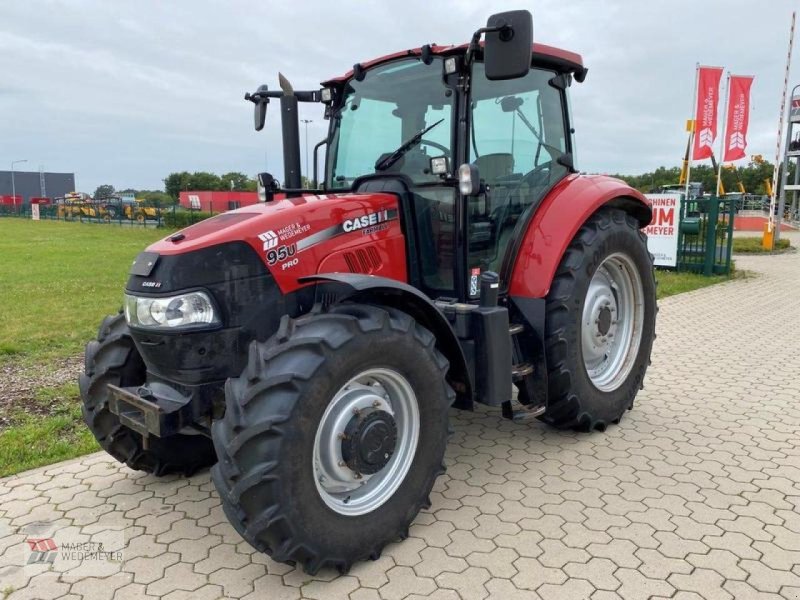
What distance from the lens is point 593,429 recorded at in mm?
4273

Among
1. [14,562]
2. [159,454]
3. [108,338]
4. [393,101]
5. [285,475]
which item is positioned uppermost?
[393,101]

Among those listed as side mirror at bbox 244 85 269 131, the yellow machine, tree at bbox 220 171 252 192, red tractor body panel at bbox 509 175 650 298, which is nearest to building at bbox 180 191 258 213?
the yellow machine

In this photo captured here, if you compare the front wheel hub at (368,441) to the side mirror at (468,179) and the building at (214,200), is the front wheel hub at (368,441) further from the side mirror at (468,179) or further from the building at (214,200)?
the building at (214,200)

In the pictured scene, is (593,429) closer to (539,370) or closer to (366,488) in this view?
(539,370)

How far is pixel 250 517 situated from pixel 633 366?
3.09 metres

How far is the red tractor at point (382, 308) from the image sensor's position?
2529 mm

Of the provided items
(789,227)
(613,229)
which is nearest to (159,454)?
(613,229)

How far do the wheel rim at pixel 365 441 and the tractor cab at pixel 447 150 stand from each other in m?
0.88

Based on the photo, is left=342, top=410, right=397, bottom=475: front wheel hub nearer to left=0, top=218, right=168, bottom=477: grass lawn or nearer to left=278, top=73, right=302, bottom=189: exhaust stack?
left=278, top=73, right=302, bottom=189: exhaust stack

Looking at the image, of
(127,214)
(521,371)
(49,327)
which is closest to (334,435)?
(521,371)

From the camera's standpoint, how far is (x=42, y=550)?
2.95 m

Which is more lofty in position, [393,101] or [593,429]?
[393,101]

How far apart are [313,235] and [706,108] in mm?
15706

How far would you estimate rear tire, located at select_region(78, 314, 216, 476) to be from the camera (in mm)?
3269
